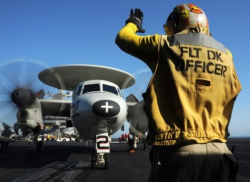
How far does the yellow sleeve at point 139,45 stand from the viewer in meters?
1.74

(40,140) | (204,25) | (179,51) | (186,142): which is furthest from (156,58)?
(40,140)

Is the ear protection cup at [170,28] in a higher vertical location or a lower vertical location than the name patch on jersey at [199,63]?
higher

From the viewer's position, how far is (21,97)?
40.9 ft

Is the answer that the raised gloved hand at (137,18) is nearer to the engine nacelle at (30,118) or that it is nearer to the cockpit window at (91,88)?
the cockpit window at (91,88)

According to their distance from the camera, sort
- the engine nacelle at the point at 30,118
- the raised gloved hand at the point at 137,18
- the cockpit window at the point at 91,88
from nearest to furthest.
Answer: the raised gloved hand at the point at 137,18 → the cockpit window at the point at 91,88 → the engine nacelle at the point at 30,118

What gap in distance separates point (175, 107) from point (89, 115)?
241 inches

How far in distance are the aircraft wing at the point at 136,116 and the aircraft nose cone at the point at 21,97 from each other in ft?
19.0

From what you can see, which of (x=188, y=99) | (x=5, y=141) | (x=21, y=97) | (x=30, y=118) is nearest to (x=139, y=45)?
(x=188, y=99)

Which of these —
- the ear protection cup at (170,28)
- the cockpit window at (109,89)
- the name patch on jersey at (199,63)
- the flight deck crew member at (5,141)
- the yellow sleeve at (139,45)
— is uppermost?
the cockpit window at (109,89)

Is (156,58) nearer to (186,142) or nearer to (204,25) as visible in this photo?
(204,25)

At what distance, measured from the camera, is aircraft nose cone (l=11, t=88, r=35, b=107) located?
12.5 meters

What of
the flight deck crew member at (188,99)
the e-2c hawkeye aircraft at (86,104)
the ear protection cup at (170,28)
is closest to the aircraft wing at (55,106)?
the e-2c hawkeye aircraft at (86,104)

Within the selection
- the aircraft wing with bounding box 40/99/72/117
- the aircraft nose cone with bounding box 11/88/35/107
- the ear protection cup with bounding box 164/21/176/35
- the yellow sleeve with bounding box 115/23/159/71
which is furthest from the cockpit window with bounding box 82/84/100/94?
the yellow sleeve with bounding box 115/23/159/71

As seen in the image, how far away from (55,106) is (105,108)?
8939 millimetres
